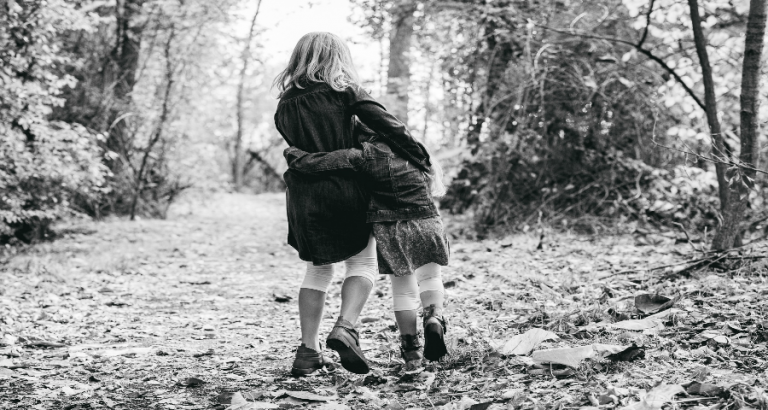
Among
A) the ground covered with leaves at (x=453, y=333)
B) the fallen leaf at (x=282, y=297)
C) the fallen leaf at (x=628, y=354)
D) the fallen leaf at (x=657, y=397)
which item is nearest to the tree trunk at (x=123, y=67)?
the ground covered with leaves at (x=453, y=333)

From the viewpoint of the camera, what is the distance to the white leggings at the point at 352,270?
3.34 metres

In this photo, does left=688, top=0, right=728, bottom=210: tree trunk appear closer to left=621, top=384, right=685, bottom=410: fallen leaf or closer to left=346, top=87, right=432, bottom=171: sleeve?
left=346, top=87, right=432, bottom=171: sleeve

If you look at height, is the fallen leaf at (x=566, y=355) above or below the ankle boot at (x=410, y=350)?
above

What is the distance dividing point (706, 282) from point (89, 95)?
28.0 ft

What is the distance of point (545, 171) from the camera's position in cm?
779

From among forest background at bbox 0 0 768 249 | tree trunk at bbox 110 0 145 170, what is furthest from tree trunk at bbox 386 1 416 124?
tree trunk at bbox 110 0 145 170

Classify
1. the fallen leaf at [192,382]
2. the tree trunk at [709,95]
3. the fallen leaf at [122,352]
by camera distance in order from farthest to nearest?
the tree trunk at [709,95], the fallen leaf at [122,352], the fallen leaf at [192,382]

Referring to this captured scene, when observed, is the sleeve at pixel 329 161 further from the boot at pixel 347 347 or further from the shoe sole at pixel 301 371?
the shoe sole at pixel 301 371

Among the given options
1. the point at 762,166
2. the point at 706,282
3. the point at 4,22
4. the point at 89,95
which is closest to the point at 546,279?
the point at 706,282

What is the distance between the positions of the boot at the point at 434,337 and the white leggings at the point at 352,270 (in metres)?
0.38

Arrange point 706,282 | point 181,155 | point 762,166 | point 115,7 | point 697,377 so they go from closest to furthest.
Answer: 1. point 697,377
2. point 706,282
3. point 762,166
4. point 115,7
5. point 181,155

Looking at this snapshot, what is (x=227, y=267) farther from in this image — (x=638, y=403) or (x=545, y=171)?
(x=638, y=403)

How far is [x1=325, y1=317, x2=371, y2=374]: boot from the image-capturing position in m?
3.00

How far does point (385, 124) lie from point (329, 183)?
382 millimetres
